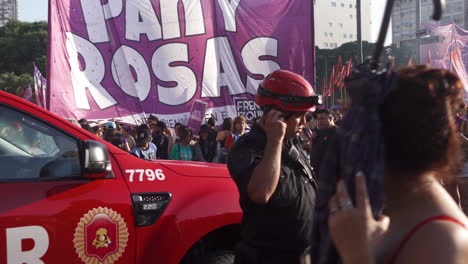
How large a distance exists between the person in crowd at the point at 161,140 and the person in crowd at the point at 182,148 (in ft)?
4.32

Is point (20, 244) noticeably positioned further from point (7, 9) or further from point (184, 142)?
point (7, 9)

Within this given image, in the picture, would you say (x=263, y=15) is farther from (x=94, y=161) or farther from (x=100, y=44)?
(x=94, y=161)

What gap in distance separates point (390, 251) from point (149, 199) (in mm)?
2148

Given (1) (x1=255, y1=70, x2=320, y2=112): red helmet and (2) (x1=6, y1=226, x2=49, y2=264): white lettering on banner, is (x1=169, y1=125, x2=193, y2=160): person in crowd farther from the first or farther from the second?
(1) (x1=255, y1=70, x2=320, y2=112): red helmet

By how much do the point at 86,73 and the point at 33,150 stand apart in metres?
7.83

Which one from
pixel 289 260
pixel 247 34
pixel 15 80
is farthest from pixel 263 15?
pixel 15 80

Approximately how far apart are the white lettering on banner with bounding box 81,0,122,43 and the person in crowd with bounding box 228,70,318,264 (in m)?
8.86

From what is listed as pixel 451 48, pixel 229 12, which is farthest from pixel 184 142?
pixel 451 48

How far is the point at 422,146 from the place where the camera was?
1.23 m

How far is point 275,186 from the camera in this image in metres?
2.36

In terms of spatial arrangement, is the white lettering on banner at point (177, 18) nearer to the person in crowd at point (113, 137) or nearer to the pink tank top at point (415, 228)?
the person in crowd at point (113, 137)

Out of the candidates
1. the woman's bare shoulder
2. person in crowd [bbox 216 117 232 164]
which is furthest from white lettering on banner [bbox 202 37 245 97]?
the woman's bare shoulder

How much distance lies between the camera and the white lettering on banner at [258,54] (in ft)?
39.2

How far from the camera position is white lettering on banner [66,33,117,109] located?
10.5m
